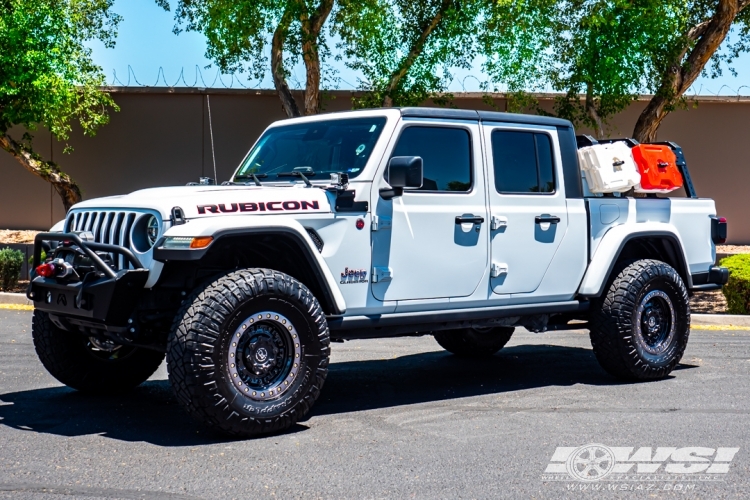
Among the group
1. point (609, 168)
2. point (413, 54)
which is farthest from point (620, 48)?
point (609, 168)

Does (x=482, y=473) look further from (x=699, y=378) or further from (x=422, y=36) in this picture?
(x=422, y=36)

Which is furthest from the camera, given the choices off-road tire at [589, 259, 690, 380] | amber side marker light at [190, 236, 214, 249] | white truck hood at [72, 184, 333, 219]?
off-road tire at [589, 259, 690, 380]

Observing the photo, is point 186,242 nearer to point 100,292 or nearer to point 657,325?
point 100,292

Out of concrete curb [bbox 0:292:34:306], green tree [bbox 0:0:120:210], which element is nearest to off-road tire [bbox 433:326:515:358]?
concrete curb [bbox 0:292:34:306]

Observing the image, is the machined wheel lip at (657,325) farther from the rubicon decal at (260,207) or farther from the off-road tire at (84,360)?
the off-road tire at (84,360)

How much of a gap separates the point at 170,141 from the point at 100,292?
528 inches

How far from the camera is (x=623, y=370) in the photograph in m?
7.75

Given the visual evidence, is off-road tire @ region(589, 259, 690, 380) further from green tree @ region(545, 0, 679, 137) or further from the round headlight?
green tree @ region(545, 0, 679, 137)

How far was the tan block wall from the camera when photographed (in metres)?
18.6

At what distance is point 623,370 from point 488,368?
4.63 feet

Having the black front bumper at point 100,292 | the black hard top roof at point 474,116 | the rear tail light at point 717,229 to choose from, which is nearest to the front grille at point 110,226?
the black front bumper at point 100,292

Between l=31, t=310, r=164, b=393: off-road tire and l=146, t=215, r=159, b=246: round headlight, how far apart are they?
1.33 m

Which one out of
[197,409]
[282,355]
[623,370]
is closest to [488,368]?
[623,370]
